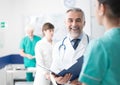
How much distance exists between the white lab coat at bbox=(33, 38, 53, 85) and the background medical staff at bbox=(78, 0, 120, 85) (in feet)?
5.20

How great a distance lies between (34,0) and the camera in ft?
14.3

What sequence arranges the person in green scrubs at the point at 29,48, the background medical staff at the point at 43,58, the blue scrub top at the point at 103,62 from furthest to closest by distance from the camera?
1. the person in green scrubs at the point at 29,48
2. the background medical staff at the point at 43,58
3. the blue scrub top at the point at 103,62

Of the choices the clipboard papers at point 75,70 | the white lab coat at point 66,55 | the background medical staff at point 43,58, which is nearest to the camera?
the clipboard papers at point 75,70

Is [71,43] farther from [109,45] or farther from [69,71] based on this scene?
[109,45]

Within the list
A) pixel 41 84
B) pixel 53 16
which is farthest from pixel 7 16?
pixel 41 84

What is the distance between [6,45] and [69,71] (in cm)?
324

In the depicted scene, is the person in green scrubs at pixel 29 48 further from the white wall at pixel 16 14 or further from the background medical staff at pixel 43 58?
the background medical staff at pixel 43 58

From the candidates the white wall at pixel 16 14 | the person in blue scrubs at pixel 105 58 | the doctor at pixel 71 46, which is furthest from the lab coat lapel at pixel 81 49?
the white wall at pixel 16 14

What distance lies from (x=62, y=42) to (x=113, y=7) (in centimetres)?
84

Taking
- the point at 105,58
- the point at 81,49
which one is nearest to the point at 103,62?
the point at 105,58

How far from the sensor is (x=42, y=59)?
247cm

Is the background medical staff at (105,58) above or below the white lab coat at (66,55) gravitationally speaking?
above

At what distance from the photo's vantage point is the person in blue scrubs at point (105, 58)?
773 millimetres

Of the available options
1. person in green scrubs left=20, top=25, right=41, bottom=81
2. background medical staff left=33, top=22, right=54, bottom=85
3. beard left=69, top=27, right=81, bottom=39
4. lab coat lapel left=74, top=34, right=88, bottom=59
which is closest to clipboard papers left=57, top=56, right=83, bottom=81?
lab coat lapel left=74, top=34, right=88, bottom=59
